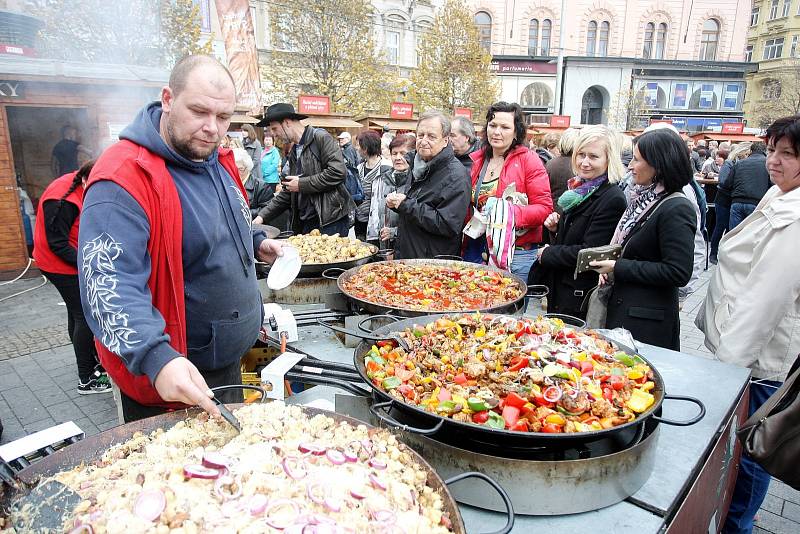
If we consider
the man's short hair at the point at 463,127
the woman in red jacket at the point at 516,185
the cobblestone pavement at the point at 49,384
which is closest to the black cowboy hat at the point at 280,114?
the man's short hair at the point at 463,127

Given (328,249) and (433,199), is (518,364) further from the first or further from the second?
(328,249)

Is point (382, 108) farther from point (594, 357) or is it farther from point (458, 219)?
point (594, 357)

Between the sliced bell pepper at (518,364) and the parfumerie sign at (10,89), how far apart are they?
9578mm

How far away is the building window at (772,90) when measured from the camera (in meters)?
39.4

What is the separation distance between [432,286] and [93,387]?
349cm

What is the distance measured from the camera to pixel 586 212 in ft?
11.8

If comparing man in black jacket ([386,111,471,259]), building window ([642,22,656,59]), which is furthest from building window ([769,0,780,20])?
man in black jacket ([386,111,471,259])

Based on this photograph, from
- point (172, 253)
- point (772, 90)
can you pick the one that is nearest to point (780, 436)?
point (172, 253)

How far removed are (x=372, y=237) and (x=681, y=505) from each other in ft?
16.8

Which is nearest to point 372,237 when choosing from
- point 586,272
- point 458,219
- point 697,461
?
point 458,219

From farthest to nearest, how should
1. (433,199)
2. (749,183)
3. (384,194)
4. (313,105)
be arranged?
(313,105)
(749,183)
(384,194)
(433,199)

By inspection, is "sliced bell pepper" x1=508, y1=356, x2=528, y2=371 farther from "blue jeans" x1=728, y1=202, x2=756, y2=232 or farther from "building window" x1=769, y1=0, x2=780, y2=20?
"building window" x1=769, y1=0, x2=780, y2=20

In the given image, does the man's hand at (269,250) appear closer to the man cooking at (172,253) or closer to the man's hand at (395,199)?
the man cooking at (172,253)

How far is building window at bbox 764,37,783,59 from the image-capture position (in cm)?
4453
